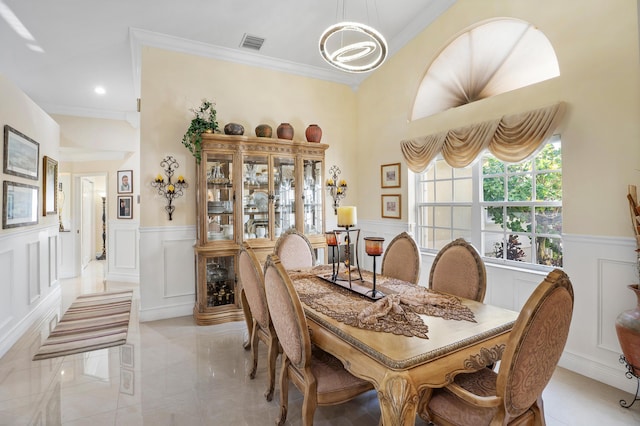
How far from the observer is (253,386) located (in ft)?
7.84

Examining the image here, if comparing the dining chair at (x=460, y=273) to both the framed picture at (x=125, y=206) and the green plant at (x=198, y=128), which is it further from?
the framed picture at (x=125, y=206)

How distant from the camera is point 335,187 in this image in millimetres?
4805

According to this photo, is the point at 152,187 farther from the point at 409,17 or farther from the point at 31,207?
the point at 409,17

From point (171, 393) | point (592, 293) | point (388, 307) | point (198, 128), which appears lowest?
point (171, 393)

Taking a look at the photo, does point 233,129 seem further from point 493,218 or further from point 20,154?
point 493,218

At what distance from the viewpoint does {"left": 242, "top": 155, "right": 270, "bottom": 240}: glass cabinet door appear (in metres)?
3.96

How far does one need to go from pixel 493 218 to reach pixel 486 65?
1.61 m

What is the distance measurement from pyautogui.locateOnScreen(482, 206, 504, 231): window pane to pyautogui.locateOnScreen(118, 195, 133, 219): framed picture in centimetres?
583

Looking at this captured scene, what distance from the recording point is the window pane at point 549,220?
280cm

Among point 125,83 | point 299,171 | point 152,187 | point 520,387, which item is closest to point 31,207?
point 152,187

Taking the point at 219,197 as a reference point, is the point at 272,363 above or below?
below

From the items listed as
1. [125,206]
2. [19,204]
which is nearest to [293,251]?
[19,204]

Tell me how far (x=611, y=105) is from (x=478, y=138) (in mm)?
980

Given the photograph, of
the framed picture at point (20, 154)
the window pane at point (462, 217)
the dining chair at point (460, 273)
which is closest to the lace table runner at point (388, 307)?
the dining chair at point (460, 273)
